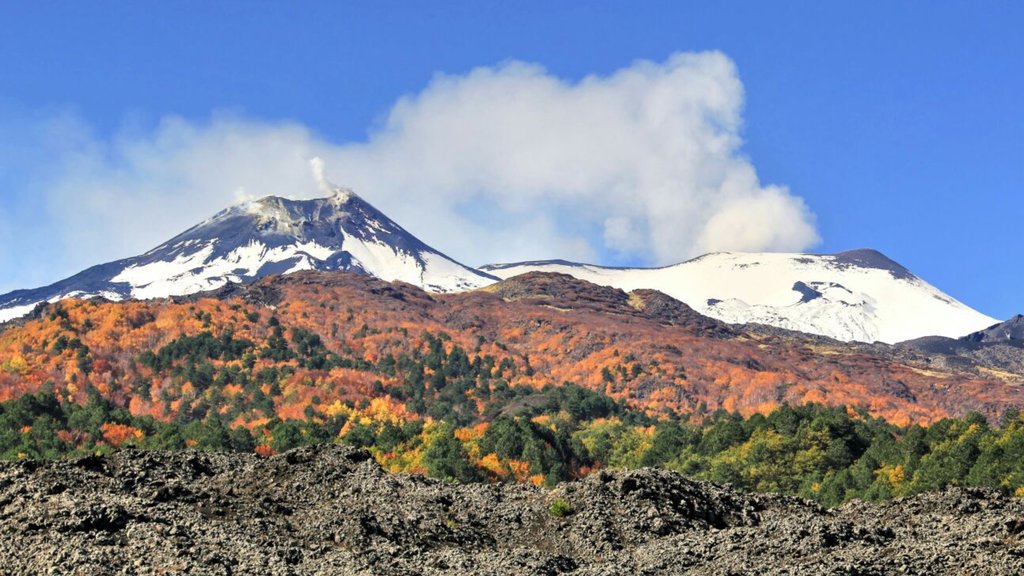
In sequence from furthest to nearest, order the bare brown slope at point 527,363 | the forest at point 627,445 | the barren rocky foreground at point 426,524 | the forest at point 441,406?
1. the bare brown slope at point 527,363
2. the forest at point 441,406
3. the forest at point 627,445
4. the barren rocky foreground at point 426,524

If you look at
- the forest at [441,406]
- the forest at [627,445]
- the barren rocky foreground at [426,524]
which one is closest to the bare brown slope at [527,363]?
the forest at [441,406]

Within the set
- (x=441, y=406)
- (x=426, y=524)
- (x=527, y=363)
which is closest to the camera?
(x=426, y=524)

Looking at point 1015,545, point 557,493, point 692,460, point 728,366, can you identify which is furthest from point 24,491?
point 728,366

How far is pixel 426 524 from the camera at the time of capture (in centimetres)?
3328

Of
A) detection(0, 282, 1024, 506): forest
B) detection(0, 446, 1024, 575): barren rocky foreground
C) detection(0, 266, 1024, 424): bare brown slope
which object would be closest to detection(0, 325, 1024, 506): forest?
detection(0, 282, 1024, 506): forest

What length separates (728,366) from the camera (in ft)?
589

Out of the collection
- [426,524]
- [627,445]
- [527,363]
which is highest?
[527,363]

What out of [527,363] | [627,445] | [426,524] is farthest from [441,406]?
[426,524]

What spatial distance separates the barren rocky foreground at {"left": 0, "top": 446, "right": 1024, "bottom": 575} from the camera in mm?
27875

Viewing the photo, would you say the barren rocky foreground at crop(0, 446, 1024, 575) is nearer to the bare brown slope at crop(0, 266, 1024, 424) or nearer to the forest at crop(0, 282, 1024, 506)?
the forest at crop(0, 282, 1024, 506)

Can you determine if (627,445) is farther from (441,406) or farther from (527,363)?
(527,363)

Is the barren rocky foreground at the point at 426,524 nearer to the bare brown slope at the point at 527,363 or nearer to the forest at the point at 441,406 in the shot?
the forest at the point at 441,406

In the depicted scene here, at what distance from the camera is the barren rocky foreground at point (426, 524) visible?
27875 mm

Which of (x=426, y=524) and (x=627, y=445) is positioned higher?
(x=627, y=445)
